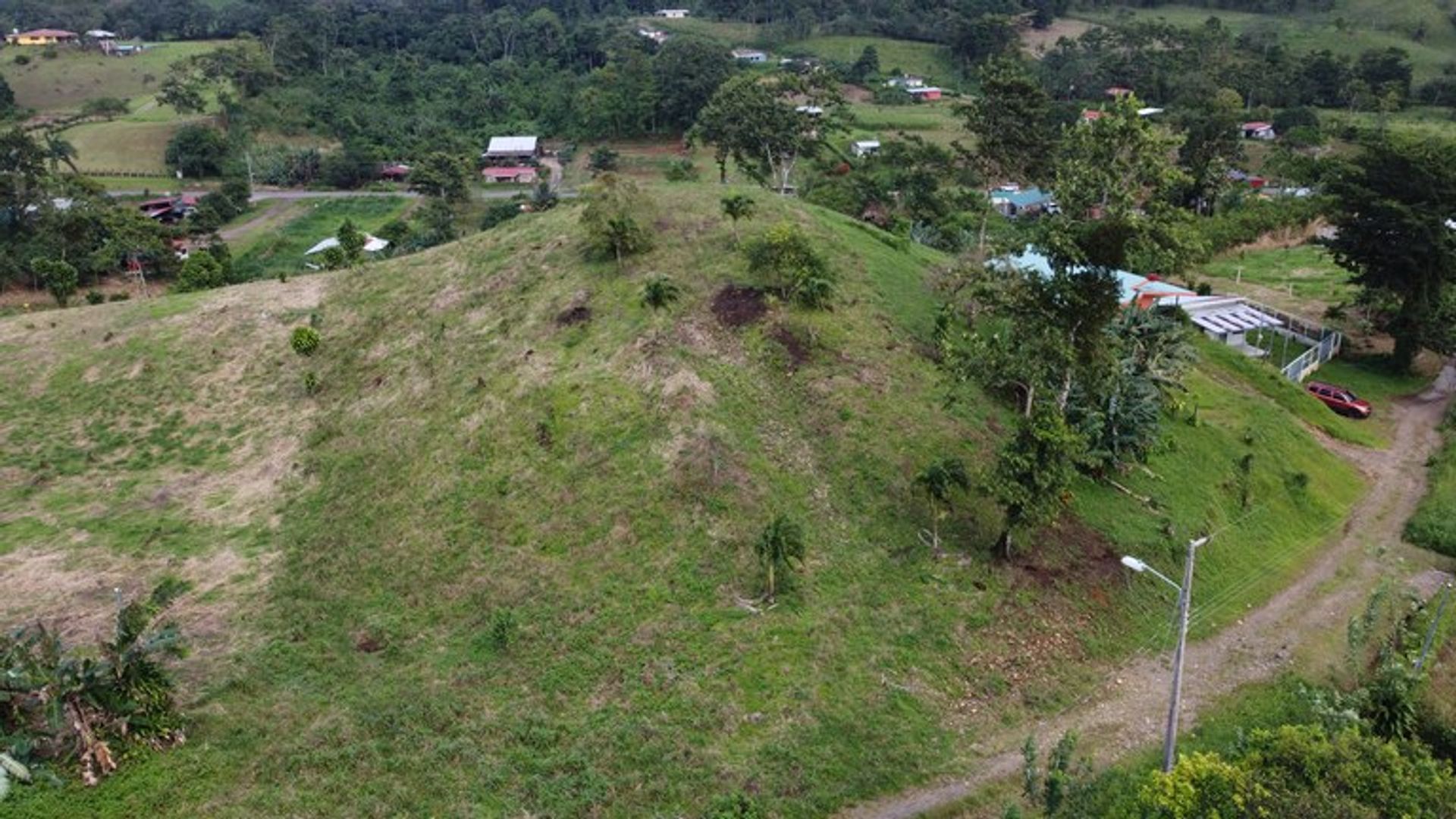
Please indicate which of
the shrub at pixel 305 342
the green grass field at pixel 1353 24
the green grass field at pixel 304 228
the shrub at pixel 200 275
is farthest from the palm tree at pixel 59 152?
the green grass field at pixel 1353 24

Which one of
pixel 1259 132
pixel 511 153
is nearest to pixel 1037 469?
pixel 511 153

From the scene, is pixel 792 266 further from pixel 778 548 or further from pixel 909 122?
pixel 909 122

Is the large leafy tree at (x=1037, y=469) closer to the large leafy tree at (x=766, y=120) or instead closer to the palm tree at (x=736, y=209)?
the palm tree at (x=736, y=209)

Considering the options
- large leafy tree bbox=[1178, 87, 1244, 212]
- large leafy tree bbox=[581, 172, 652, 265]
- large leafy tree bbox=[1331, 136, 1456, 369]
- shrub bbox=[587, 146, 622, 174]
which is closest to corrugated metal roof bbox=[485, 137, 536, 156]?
shrub bbox=[587, 146, 622, 174]

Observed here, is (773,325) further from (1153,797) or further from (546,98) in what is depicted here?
(546,98)

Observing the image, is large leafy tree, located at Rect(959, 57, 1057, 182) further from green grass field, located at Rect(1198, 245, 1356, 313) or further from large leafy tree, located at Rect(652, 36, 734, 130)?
large leafy tree, located at Rect(652, 36, 734, 130)
